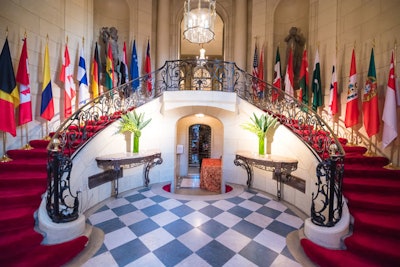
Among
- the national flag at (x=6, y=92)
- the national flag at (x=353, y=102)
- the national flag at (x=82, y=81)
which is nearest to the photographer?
the national flag at (x=6, y=92)

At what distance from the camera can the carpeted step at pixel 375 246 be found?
2.17 meters

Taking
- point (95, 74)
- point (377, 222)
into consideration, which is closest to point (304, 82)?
point (377, 222)

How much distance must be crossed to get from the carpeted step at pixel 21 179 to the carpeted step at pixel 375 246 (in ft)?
15.5

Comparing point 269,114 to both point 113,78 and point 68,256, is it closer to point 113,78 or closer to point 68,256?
point 68,256

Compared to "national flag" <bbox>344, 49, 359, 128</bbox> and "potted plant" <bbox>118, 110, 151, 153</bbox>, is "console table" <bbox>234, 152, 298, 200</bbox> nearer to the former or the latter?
"national flag" <bbox>344, 49, 359, 128</bbox>

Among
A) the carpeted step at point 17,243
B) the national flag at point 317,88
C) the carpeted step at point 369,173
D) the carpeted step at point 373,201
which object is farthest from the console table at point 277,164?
the carpeted step at point 17,243

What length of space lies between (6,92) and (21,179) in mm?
1929

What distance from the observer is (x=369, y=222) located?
8.27 feet

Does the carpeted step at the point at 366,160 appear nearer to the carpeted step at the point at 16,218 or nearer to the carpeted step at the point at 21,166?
the carpeted step at the point at 16,218

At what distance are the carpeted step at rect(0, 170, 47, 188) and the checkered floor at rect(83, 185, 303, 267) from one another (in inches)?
45.2

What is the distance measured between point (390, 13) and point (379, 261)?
528 cm

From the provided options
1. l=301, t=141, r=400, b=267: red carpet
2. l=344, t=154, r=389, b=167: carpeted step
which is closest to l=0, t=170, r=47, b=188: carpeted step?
l=301, t=141, r=400, b=267: red carpet

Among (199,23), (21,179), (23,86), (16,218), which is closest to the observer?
(16,218)

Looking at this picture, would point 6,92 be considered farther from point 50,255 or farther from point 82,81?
point 50,255
